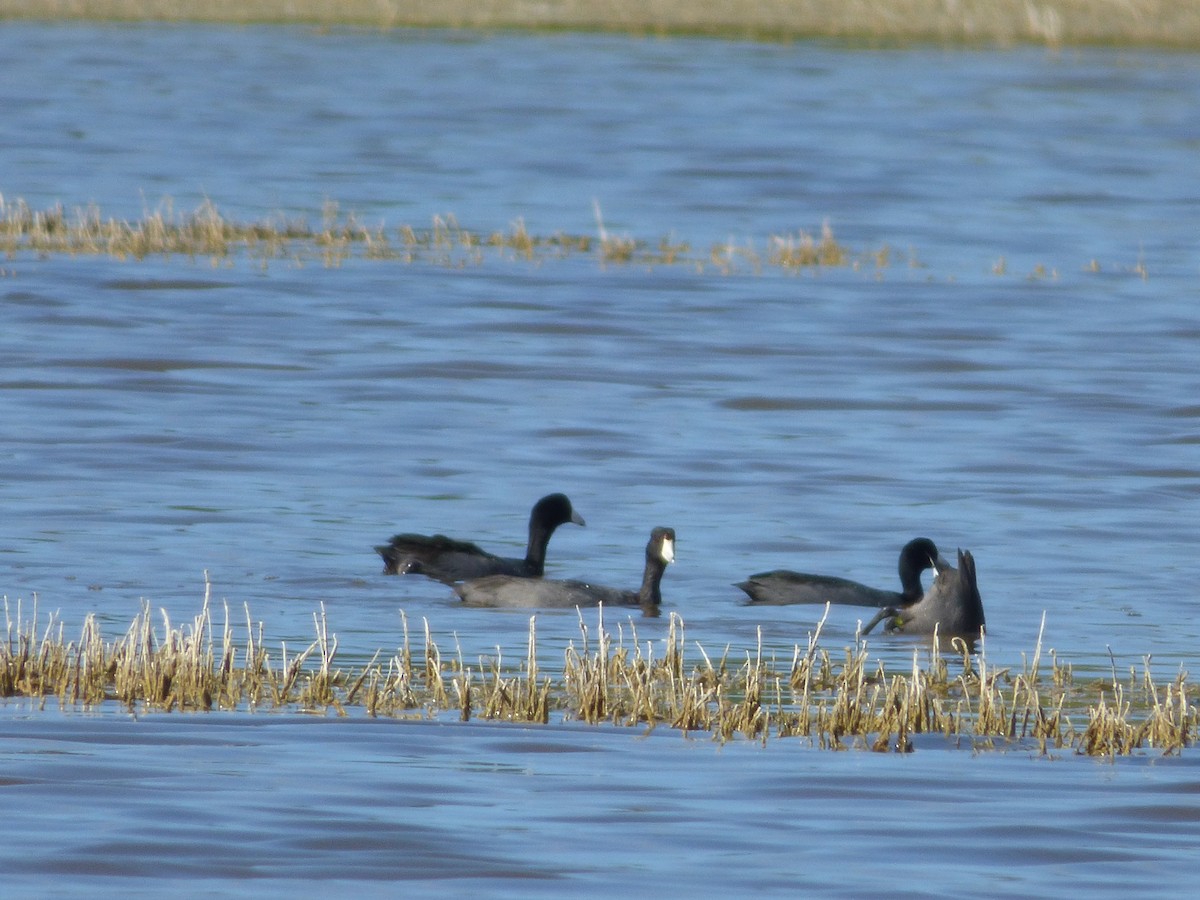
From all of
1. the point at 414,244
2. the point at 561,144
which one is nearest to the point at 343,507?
the point at 414,244

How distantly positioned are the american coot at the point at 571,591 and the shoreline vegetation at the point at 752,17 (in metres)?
43.5

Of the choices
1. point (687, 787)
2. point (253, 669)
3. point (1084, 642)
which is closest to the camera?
point (687, 787)

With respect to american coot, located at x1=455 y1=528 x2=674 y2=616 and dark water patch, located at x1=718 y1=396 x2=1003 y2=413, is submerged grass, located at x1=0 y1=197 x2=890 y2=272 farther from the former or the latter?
american coot, located at x1=455 y1=528 x2=674 y2=616

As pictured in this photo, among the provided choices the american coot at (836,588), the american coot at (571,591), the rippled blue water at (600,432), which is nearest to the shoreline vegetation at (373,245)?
the rippled blue water at (600,432)

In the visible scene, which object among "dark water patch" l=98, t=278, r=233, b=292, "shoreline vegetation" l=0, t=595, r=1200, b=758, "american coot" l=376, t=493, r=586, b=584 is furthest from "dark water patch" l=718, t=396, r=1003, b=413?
"shoreline vegetation" l=0, t=595, r=1200, b=758

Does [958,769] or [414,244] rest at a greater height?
[414,244]

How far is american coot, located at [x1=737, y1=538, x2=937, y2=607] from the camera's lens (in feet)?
50.0

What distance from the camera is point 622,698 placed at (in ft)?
36.9

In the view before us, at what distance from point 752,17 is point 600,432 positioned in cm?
4117

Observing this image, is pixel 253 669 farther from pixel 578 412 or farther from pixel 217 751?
pixel 578 412

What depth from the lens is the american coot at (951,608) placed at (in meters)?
14.6

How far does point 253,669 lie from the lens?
11.2 metres

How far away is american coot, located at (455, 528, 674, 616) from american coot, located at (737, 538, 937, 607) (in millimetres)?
620

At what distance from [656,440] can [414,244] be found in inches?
463
